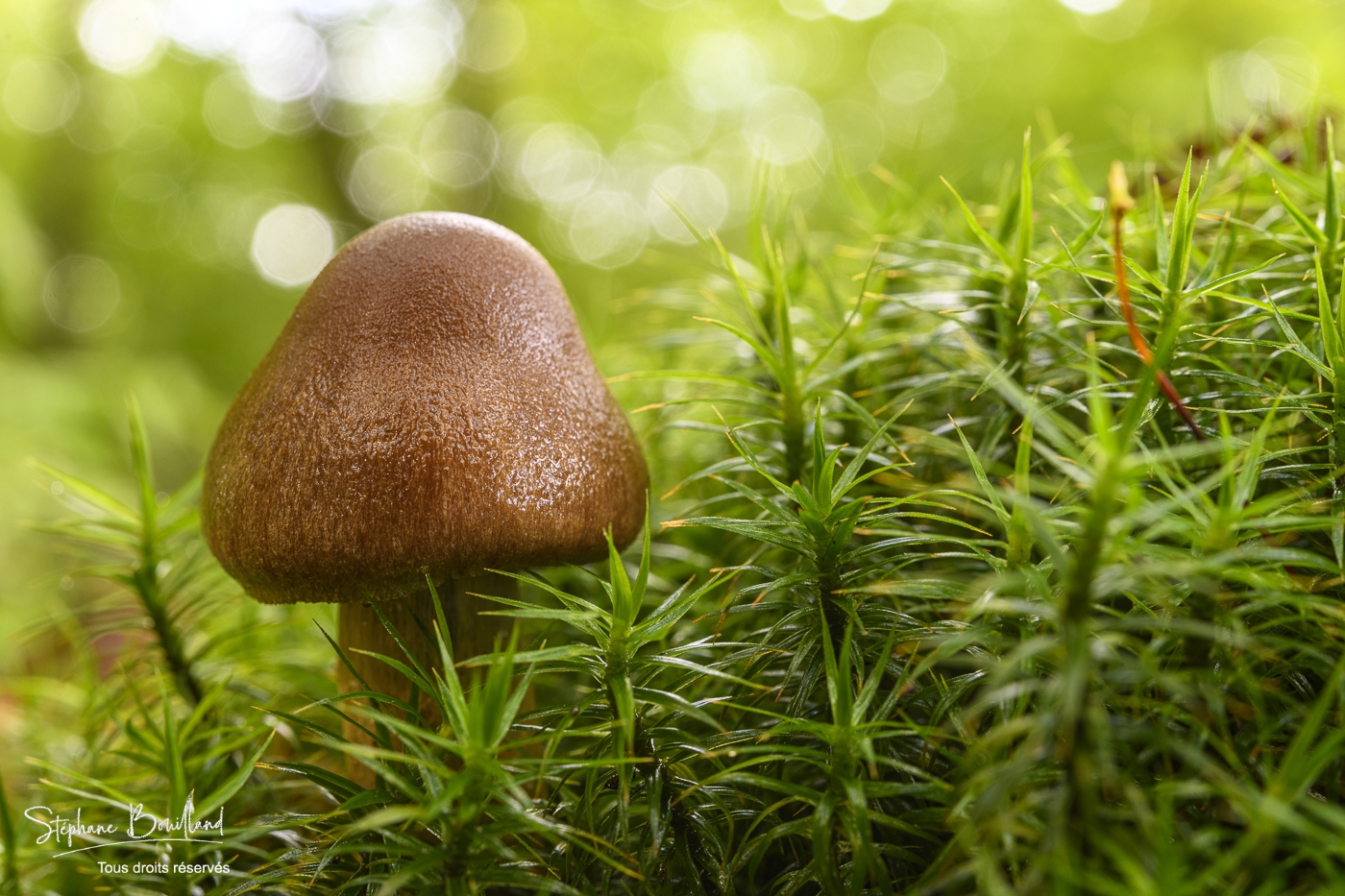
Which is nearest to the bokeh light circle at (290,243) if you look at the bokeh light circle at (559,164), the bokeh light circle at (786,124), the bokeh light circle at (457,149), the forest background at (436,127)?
the forest background at (436,127)

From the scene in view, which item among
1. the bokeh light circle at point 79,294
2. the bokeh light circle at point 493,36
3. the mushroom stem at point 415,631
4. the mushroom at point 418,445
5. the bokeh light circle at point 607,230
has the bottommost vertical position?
the mushroom stem at point 415,631

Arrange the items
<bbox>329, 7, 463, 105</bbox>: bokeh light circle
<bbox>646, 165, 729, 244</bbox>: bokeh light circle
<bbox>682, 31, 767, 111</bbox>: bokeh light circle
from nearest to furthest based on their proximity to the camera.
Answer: <bbox>682, 31, 767, 111</bbox>: bokeh light circle, <bbox>329, 7, 463, 105</bbox>: bokeh light circle, <bbox>646, 165, 729, 244</bbox>: bokeh light circle

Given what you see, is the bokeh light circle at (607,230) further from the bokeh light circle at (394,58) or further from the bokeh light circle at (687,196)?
the bokeh light circle at (394,58)

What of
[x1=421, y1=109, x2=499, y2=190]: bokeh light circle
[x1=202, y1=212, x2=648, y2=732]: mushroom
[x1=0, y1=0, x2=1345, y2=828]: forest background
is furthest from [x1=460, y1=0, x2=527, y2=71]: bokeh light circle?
[x1=202, y1=212, x2=648, y2=732]: mushroom

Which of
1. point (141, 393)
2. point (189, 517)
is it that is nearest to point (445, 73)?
point (141, 393)

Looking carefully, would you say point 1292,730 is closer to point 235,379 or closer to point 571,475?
point 571,475

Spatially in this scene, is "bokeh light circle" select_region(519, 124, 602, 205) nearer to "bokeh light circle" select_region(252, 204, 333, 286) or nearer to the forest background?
the forest background

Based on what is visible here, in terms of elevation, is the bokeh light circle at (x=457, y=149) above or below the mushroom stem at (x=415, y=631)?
above
